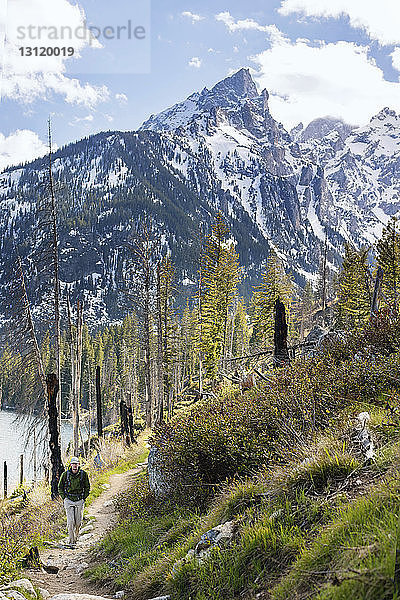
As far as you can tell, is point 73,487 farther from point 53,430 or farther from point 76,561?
point 53,430

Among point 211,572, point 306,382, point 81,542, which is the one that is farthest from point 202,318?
point 211,572

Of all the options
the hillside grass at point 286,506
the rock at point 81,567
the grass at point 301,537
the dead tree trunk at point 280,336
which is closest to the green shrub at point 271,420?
the hillside grass at point 286,506

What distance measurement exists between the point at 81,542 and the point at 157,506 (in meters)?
3.06

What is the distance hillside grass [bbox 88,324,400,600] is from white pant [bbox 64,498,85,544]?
137 centimetres

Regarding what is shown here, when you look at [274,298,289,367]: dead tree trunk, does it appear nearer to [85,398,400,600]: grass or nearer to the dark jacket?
the dark jacket

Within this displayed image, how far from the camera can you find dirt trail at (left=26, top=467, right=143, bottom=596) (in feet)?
24.0

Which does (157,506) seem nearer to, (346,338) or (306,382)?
(306,382)

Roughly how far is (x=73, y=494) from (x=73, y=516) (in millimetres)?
518

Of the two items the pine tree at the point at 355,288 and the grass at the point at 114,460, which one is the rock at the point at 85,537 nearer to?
the grass at the point at 114,460

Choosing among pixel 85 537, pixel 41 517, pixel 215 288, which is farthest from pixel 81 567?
pixel 215 288

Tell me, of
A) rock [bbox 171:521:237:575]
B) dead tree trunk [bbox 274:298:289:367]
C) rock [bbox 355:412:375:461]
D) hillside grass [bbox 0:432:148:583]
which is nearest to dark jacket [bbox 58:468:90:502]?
hillside grass [bbox 0:432:148:583]

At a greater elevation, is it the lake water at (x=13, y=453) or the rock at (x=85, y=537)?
the rock at (x=85, y=537)

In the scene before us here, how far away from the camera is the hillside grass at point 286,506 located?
10.1ft

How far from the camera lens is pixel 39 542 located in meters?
10.2
